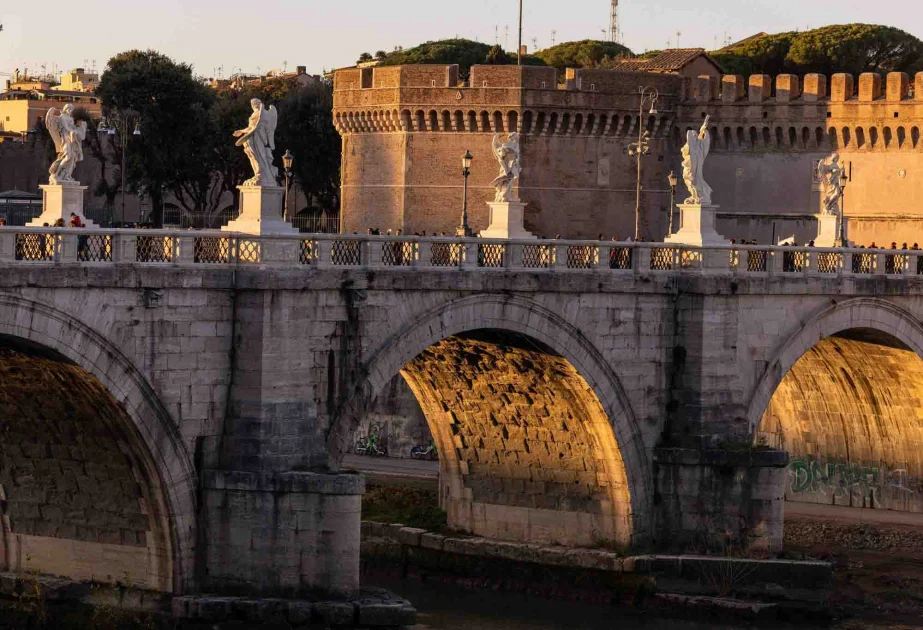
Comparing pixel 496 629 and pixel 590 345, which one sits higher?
pixel 590 345

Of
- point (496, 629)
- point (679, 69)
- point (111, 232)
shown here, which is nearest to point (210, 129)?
point (679, 69)

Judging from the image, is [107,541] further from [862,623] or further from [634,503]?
[862,623]

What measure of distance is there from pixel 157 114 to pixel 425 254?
3562 cm

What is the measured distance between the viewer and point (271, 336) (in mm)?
32688

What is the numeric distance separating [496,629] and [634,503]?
12.9 feet

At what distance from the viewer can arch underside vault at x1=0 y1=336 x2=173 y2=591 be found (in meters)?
31.8

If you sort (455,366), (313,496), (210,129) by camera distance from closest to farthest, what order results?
(313,496)
(455,366)
(210,129)

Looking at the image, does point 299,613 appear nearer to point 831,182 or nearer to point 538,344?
Answer: point 538,344

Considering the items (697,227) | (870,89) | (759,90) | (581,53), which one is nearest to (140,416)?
(697,227)

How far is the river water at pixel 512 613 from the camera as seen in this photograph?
3797 cm

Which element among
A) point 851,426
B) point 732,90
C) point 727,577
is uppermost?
point 732,90

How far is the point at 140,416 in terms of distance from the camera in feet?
103

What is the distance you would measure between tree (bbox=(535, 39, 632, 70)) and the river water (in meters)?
55.8

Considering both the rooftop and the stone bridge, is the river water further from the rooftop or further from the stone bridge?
the rooftop
